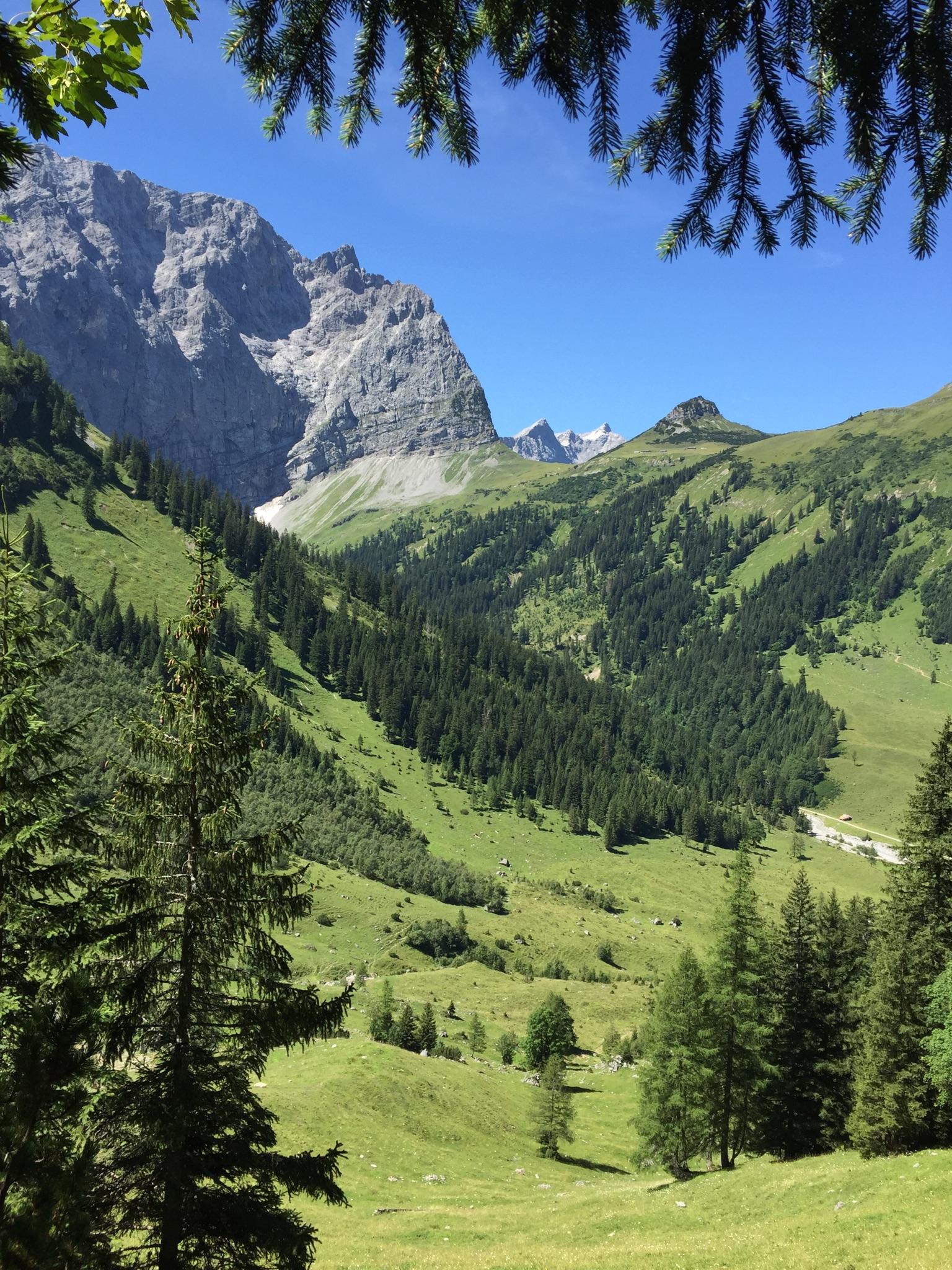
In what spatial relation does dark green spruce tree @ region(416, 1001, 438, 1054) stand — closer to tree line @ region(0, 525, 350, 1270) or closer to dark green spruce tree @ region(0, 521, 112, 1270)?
dark green spruce tree @ region(0, 521, 112, 1270)

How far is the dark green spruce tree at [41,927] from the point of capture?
616 cm

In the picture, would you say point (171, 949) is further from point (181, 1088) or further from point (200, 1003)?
point (181, 1088)

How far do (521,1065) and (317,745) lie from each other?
3457 inches

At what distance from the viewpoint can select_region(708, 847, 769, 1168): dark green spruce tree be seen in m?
36.5

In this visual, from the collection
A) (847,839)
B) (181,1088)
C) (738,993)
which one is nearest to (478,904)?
(738,993)

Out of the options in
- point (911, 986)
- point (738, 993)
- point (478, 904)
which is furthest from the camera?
point (478, 904)

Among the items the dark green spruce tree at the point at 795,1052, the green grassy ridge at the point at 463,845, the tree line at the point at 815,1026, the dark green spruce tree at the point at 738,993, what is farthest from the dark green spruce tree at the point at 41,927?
the green grassy ridge at the point at 463,845

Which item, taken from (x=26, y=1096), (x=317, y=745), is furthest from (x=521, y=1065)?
(x=317, y=745)

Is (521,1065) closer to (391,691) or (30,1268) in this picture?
(30,1268)

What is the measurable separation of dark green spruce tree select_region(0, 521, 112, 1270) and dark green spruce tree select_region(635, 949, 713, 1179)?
3174cm

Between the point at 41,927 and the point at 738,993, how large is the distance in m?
33.0

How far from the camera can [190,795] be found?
44.4 ft

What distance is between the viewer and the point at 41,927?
13.0 m


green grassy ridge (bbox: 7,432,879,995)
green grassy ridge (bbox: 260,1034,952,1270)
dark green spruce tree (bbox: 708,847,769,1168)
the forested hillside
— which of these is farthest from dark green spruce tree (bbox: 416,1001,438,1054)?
dark green spruce tree (bbox: 708,847,769,1168)
